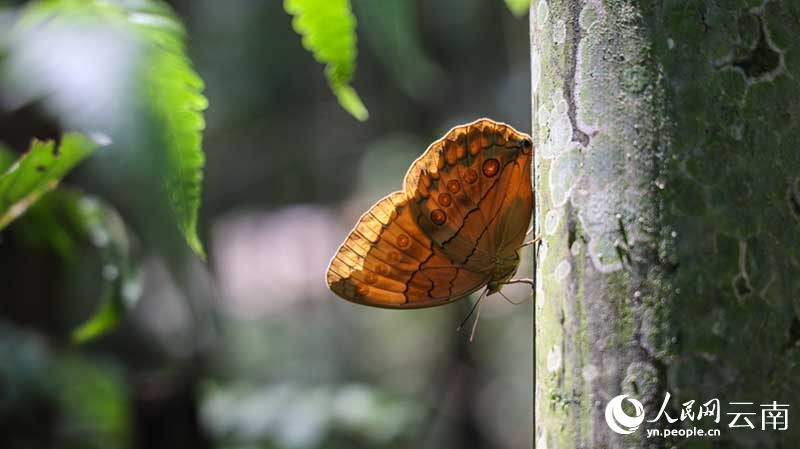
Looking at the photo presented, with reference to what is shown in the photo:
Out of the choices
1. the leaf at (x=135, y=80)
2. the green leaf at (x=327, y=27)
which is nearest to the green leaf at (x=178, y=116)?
the leaf at (x=135, y=80)

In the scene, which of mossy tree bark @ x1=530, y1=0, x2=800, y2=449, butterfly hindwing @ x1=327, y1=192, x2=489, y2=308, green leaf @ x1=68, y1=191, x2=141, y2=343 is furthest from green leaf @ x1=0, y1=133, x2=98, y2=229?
mossy tree bark @ x1=530, y1=0, x2=800, y2=449

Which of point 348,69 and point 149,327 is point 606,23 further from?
point 149,327

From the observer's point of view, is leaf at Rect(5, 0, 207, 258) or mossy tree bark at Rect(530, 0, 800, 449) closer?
mossy tree bark at Rect(530, 0, 800, 449)

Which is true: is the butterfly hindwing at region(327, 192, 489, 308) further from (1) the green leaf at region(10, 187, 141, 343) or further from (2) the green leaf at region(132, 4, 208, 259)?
(1) the green leaf at region(10, 187, 141, 343)

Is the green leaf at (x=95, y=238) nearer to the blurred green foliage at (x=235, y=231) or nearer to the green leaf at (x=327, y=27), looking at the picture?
the blurred green foliage at (x=235, y=231)

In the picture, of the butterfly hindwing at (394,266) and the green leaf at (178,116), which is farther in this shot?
the butterfly hindwing at (394,266)

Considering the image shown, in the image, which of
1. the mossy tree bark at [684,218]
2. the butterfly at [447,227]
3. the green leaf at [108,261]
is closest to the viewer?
the mossy tree bark at [684,218]

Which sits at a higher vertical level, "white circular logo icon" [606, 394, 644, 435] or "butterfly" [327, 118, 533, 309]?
"butterfly" [327, 118, 533, 309]
